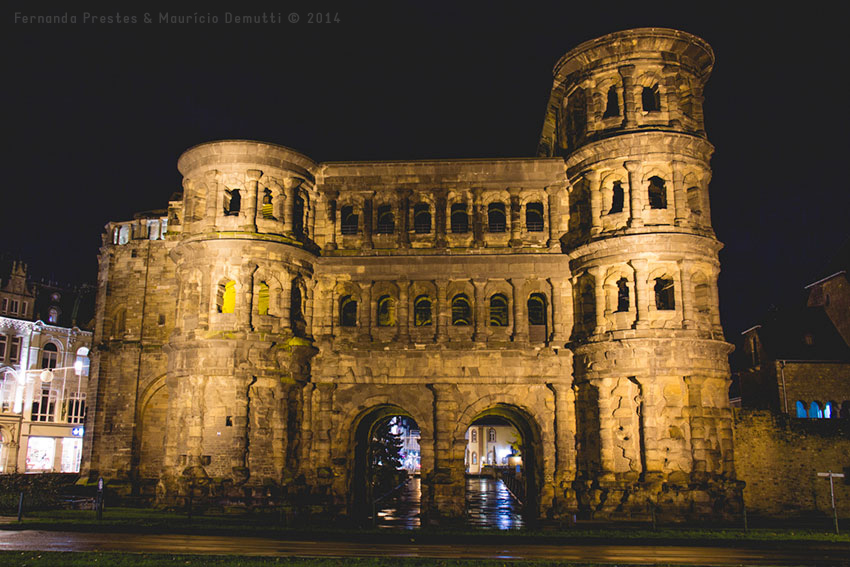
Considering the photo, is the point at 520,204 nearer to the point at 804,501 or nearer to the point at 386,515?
the point at 386,515

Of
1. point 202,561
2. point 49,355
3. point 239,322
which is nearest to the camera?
point 202,561

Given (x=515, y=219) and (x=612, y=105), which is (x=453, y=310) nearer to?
(x=515, y=219)

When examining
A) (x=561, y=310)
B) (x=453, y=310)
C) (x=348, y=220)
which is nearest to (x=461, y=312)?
(x=453, y=310)

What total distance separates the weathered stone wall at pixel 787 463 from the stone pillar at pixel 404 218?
Result: 1674cm

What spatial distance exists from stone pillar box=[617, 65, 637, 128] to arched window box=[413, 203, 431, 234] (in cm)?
981

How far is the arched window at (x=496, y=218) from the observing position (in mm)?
34812

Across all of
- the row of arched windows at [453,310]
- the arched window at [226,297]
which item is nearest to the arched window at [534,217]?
the row of arched windows at [453,310]

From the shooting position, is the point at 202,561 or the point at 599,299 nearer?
the point at 202,561

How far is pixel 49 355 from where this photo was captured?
59.6 metres

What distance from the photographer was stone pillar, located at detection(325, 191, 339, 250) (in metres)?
34.8

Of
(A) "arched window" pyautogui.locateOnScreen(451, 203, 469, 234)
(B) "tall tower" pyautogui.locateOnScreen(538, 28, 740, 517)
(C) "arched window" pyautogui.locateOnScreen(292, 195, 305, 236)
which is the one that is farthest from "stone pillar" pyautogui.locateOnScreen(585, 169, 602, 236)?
(C) "arched window" pyautogui.locateOnScreen(292, 195, 305, 236)

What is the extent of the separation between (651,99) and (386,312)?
15866 millimetres

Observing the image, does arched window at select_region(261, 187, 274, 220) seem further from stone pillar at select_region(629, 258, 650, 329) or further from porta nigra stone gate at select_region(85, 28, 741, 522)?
stone pillar at select_region(629, 258, 650, 329)

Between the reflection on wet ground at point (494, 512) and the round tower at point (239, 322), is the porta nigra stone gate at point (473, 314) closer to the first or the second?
the round tower at point (239, 322)
